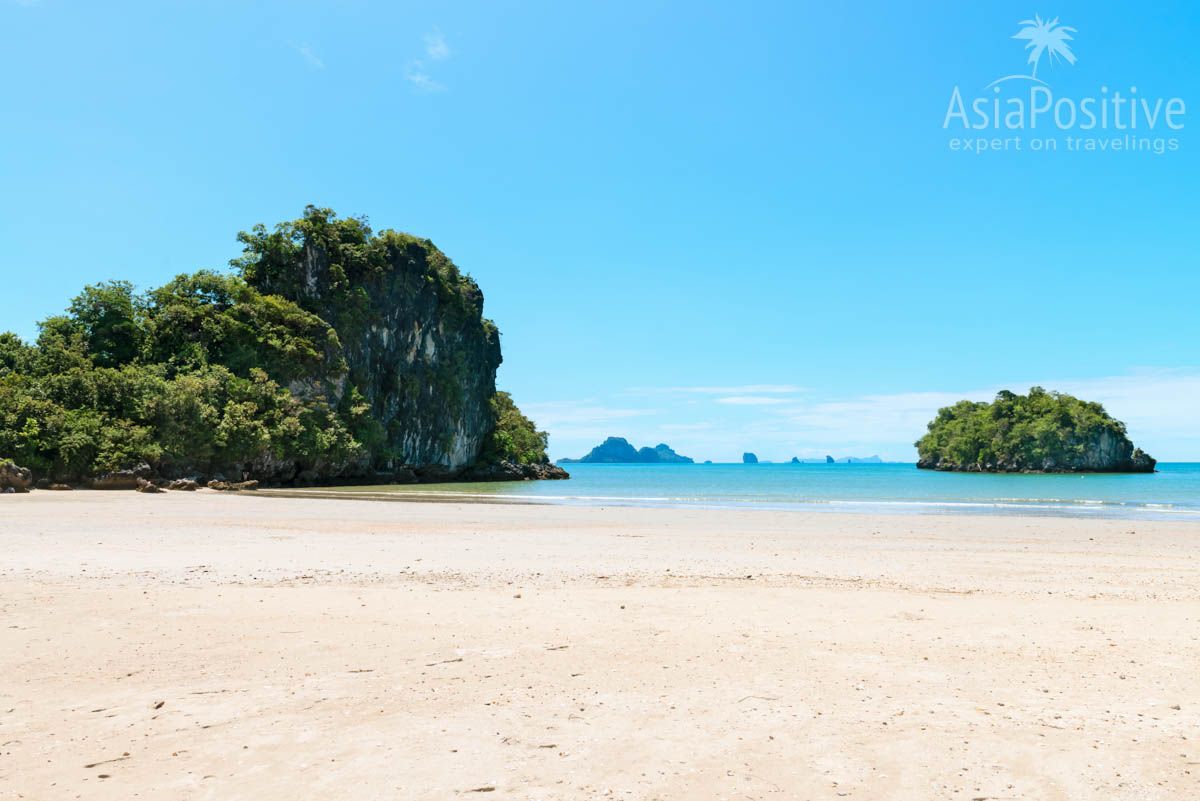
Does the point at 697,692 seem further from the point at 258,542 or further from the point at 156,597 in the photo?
the point at 258,542

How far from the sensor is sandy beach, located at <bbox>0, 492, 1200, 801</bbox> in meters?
3.86

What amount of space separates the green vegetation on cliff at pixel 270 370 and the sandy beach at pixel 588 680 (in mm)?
35713

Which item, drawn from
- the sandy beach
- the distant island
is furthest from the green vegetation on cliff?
the distant island

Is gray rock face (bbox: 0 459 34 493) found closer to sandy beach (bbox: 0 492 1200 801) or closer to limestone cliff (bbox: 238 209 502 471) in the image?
limestone cliff (bbox: 238 209 502 471)

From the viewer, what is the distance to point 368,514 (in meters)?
24.1

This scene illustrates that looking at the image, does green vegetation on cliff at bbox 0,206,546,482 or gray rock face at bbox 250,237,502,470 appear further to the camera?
gray rock face at bbox 250,237,502,470

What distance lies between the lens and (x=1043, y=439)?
122 m

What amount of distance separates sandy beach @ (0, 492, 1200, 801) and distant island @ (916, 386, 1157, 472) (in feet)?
427

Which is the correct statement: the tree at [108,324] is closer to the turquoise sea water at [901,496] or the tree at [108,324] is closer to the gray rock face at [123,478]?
the gray rock face at [123,478]

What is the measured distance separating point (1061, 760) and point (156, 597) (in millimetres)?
9076

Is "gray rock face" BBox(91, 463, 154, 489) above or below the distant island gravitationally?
below

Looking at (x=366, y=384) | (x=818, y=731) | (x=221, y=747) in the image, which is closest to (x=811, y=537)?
(x=818, y=731)

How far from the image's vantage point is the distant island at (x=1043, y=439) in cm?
12144

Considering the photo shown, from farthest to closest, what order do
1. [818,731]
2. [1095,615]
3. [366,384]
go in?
[366,384], [1095,615], [818,731]
